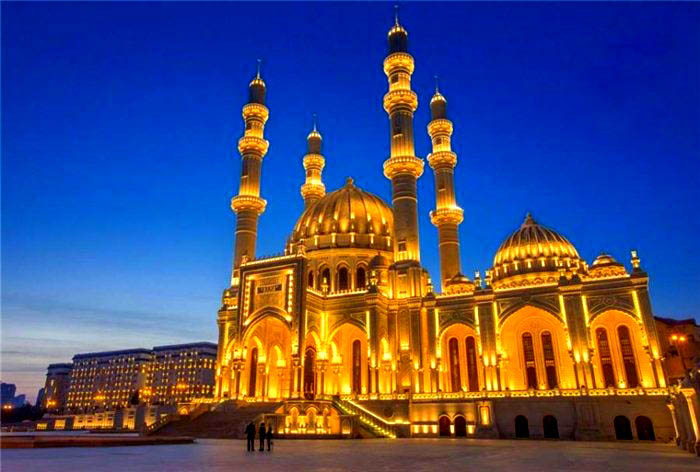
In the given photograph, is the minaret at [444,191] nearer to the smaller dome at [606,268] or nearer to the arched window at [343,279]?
the arched window at [343,279]

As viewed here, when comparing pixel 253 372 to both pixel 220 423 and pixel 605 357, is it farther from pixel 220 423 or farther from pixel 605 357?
pixel 605 357

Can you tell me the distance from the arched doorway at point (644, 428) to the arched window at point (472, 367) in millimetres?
10414

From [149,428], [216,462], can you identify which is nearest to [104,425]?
[149,428]

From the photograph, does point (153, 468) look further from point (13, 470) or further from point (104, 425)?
point (104, 425)

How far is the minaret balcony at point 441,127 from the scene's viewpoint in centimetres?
5216

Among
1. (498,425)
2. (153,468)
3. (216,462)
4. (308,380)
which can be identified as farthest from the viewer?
(308,380)

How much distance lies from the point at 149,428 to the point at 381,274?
20.5 metres

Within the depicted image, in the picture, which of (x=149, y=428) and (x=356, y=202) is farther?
(x=356, y=202)

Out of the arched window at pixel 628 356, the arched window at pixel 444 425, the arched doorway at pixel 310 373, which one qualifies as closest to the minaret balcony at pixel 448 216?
the arched doorway at pixel 310 373

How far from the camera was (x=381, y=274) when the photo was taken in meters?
42.4

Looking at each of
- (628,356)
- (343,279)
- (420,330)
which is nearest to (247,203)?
(343,279)

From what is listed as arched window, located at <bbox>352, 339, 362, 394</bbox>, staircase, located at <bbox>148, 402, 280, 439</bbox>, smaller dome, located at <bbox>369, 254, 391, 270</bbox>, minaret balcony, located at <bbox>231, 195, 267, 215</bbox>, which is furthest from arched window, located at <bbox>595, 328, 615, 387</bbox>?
minaret balcony, located at <bbox>231, 195, 267, 215</bbox>

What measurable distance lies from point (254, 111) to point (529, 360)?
3544 centimetres

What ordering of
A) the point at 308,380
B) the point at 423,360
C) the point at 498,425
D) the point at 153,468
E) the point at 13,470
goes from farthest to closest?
the point at 308,380
the point at 423,360
the point at 498,425
the point at 153,468
the point at 13,470
